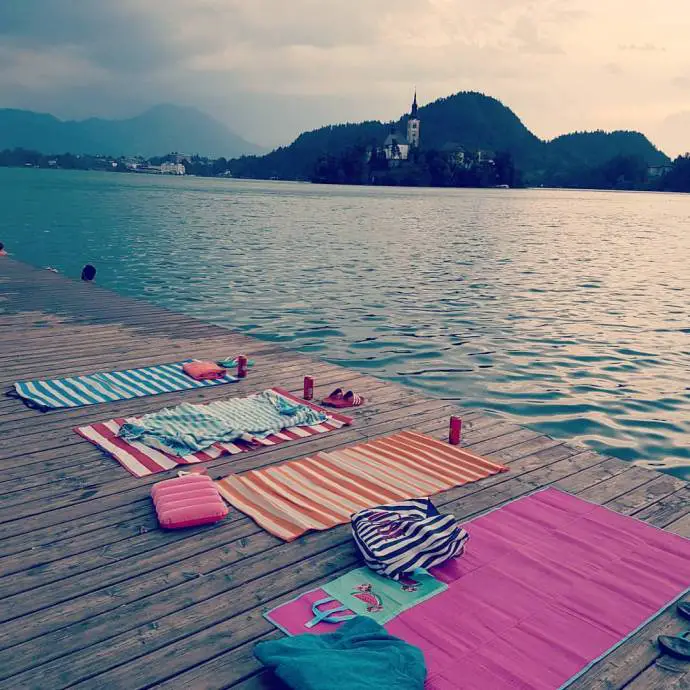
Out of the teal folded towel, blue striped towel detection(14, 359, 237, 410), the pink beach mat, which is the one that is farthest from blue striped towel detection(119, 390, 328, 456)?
the teal folded towel

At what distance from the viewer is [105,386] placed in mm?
9180

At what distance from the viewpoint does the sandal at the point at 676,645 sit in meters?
4.16

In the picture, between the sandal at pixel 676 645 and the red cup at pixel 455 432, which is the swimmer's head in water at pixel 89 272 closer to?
the red cup at pixel 455 432

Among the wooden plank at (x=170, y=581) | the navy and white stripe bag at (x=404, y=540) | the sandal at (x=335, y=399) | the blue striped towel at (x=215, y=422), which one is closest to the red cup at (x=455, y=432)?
the wooden plank at (x=170, y=581)

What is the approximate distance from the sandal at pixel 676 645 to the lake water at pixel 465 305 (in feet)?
18.5

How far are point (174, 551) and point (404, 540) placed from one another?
6.02 ft

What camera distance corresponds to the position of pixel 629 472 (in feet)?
23.4

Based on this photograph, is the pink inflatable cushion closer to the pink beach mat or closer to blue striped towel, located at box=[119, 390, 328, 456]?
blue striped towel, located at box=[119, 390, 328, 456]

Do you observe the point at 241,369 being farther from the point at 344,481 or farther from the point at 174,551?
the point at 174,551

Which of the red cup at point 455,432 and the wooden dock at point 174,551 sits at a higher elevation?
the red cup at point 455,432

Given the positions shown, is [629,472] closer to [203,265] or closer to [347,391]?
[347,391]

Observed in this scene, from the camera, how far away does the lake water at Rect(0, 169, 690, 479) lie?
12.2 meters

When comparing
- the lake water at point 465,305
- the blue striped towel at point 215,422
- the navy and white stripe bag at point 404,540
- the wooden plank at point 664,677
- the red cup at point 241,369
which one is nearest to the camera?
the wooden plank at point 664,677

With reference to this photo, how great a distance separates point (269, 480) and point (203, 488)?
76 cm
